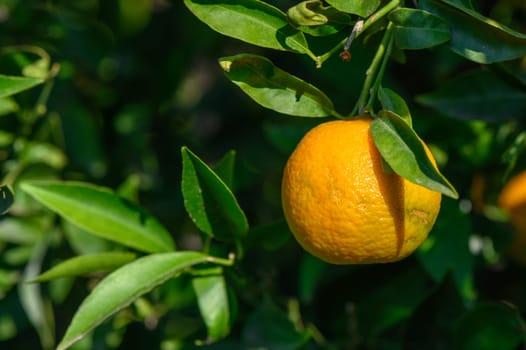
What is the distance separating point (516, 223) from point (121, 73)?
897 mm

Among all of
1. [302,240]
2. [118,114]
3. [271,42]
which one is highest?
[271,42]

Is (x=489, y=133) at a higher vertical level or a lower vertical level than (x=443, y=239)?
higher

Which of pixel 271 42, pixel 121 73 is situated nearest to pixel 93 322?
pixel 271 42

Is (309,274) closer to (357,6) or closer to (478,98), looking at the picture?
(478,98)

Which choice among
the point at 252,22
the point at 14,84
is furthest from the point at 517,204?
the point at 14,84

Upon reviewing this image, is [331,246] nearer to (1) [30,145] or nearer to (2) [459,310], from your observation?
(2) [459,310]

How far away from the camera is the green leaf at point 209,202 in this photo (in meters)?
1.03

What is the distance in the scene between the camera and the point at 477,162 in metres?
1.42

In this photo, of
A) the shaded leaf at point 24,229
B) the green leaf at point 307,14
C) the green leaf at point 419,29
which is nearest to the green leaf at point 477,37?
the green leaf at point 419,29

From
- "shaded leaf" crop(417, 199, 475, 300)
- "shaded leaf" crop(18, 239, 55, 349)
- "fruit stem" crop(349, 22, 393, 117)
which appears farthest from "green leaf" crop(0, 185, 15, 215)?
"shaded leaf" crop(417, 199, 475, 300)

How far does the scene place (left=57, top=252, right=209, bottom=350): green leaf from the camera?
37.7 inches

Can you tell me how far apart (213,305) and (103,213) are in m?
0.21

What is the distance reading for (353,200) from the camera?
2.82 feet

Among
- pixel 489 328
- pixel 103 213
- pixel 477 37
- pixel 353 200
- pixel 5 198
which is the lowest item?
pixel 489 328
